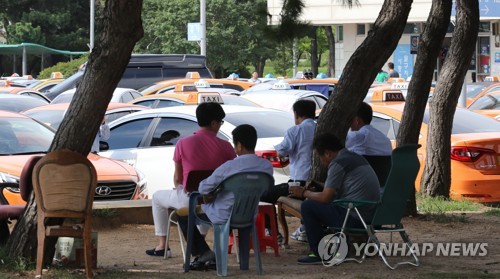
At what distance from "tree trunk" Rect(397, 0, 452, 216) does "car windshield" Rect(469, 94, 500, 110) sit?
28.6ft

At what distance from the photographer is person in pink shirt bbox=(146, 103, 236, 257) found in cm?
975

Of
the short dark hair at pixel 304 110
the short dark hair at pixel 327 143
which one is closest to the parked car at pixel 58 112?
the short dark hair at pixel 304 110

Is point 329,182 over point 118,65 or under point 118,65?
under

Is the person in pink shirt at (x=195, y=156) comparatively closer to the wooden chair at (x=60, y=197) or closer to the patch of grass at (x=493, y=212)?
the wooden chair at (x=60, y=197)

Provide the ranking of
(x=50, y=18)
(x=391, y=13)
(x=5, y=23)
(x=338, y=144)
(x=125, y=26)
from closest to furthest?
1. (x=125, y=26)
2. (x=338, y=144)
3. (x=391, y=13)
4. (x=50, y=18)
5. (x=5, y=23)

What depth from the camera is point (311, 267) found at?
31.7ft

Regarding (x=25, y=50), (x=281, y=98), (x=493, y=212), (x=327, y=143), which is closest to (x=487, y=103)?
(x=281, y=98)

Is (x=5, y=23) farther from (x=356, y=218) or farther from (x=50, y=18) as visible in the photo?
(x=356, y=218)

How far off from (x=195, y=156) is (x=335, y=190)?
4.29ft

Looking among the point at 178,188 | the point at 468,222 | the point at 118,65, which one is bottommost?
the point at 468,222

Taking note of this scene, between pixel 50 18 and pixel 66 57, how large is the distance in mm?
6192

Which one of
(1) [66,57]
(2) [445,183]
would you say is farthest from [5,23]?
(2) [445,183]

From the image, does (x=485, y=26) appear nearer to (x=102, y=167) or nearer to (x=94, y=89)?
(x=102, y=167)

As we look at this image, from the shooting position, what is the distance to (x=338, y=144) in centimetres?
973
